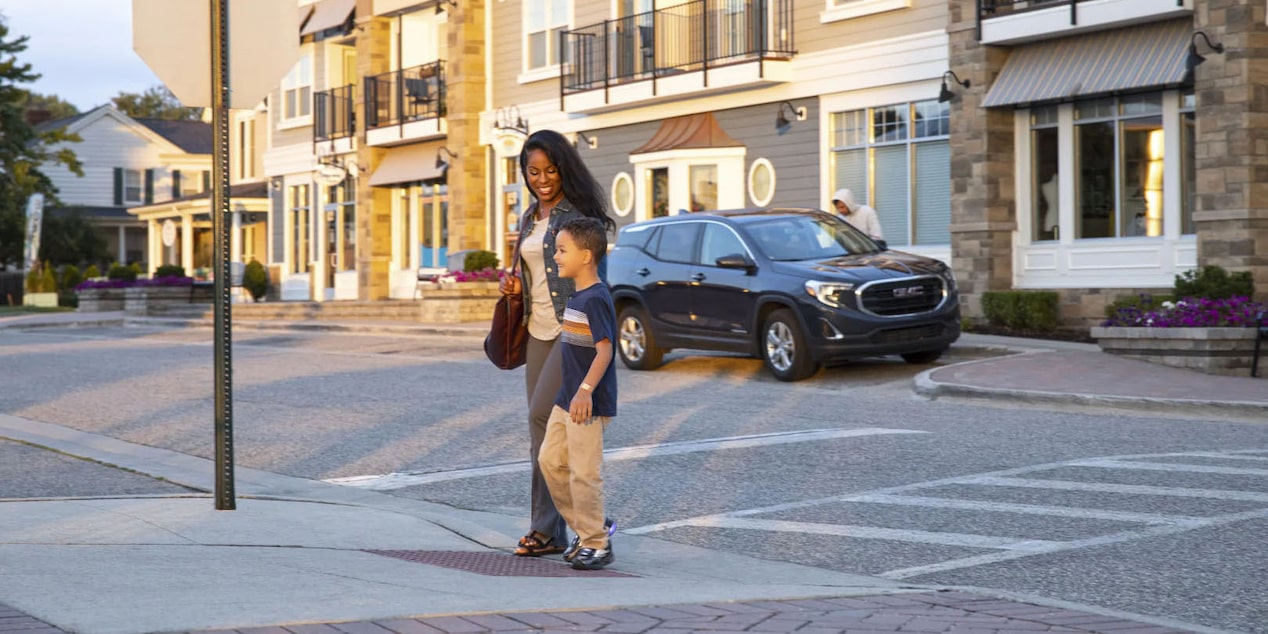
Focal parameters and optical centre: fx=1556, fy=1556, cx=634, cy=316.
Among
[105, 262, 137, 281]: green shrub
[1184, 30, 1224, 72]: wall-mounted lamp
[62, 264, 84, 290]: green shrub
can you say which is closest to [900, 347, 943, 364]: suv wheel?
[1184, 30, 1224, 72]: wall-mounted lamp

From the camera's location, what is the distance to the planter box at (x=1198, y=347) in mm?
15469

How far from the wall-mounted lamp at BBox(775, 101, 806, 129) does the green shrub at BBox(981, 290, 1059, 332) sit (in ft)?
18.2

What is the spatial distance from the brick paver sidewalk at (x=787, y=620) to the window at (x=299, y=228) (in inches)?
1525

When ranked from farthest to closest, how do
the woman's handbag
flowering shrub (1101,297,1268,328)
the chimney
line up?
1. the chimney
2. flowering shrub (1101,297,1268,328)
3. the woman's handbag

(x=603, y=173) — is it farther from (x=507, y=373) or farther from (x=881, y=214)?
(x=507, y=373)

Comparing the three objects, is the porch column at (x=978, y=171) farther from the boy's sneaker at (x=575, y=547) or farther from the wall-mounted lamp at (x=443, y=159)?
the boy's sneaker at (x=575, y=547)

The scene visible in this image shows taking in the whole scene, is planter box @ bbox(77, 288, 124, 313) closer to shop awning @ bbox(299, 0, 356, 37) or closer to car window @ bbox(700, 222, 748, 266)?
shop awning @ bbox(299, 0, 356, 37)

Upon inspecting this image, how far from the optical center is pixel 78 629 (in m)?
4.76

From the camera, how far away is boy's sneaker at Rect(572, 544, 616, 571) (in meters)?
6.53

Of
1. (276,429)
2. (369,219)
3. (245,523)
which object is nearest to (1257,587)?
(245,523)

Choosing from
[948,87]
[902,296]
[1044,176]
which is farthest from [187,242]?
[902,296]

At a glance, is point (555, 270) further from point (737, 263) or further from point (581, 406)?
point (737, 263)

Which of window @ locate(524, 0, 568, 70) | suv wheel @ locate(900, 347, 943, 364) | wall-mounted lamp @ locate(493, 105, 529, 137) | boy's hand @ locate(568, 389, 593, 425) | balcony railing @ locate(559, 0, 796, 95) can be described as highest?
window @ locate(524, 0, 568, 70)

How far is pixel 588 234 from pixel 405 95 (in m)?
31.2
